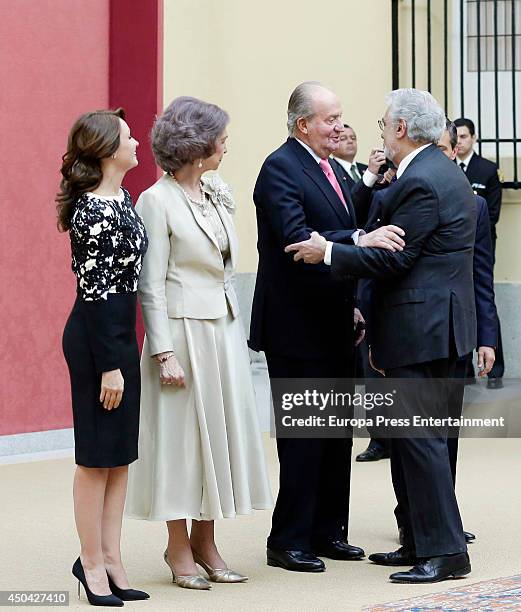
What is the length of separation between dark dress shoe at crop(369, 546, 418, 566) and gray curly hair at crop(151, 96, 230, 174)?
149 cm

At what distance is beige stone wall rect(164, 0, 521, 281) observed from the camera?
877 cm

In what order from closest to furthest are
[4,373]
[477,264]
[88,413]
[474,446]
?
[88,413] → [477,264] → [4,373] → [474,446]

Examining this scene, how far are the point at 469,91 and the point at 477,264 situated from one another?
12.8 feet

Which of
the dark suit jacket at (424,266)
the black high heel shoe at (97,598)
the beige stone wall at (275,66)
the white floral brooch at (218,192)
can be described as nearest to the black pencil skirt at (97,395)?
→ the black high heel shoe at (97,598)

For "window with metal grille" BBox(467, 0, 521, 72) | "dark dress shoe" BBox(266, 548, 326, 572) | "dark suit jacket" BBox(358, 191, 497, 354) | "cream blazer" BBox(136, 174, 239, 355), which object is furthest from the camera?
"window with metal grille" BBox(467, 0, 521, 72)

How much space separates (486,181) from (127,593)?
505 cm

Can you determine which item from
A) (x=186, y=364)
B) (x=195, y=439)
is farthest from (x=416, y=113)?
(x=195, y=439)

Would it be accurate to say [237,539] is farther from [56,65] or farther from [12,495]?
[56,65]

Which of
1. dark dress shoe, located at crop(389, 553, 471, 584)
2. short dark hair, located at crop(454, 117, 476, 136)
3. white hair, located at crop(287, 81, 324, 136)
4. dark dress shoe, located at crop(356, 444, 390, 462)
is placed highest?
short dark hair, located at crop(454, 117, 476, 136)

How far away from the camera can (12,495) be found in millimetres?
6012

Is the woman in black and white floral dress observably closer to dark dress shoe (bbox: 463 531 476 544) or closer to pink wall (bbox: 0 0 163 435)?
dark dress shoe (bbox: 463 531 476 544)

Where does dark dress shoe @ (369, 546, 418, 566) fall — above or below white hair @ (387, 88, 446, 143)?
below

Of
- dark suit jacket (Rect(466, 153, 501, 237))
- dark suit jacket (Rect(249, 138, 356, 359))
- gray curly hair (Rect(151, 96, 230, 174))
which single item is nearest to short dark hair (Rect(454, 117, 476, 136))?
dark suit jacket (Rect(466, 153, 501, 237))

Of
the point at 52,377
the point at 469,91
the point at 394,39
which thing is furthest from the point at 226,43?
the point at 52,377
